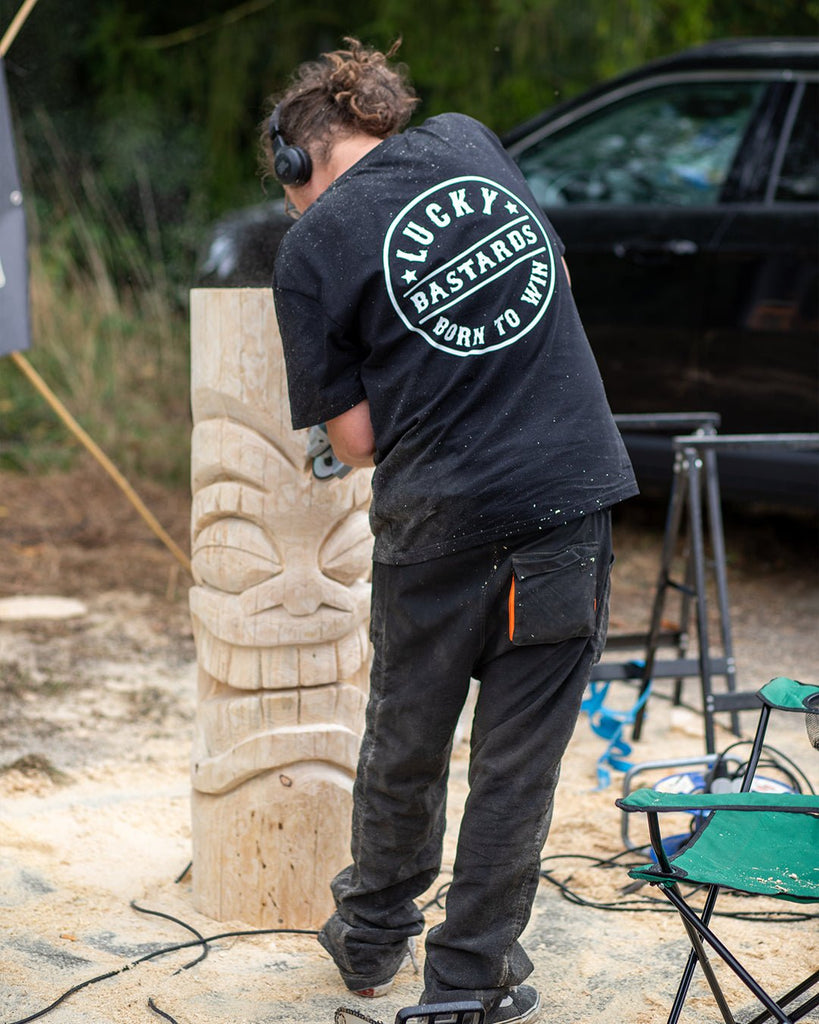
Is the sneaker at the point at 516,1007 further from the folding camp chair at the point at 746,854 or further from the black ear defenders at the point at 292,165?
the black ear defenders at the point at 292,165

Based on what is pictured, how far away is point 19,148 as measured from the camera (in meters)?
8.01

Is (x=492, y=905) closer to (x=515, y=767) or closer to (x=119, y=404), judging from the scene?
(x=515, y=767)

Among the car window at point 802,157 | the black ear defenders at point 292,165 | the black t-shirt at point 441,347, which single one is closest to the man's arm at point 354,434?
the black t-shirt at point 441,347

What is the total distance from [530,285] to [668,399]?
9.94 ft

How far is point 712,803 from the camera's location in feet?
6.35

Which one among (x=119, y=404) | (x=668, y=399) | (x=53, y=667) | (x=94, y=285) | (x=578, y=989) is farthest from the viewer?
(x=94, y=285)

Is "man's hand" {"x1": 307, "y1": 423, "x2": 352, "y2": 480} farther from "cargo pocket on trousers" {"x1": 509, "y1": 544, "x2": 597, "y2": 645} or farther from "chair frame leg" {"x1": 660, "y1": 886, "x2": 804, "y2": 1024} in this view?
"chair frame leg" {"x1": 660, "y1": 886, "x2": 804, "y2": 1024}

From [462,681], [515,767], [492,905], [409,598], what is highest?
[409,598]

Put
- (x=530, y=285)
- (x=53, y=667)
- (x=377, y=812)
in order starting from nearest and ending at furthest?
(x=530, y=285) → (x=377, y=812) → (x=53, y=667)

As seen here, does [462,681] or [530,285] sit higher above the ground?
[530,285]

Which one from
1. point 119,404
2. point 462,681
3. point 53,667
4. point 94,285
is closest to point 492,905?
point 462,681

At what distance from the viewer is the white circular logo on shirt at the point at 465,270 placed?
83.7 inches

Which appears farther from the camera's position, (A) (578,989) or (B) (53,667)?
(B) (53,667)

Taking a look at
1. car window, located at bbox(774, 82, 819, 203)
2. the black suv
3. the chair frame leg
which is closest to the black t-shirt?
the chair frame leg
